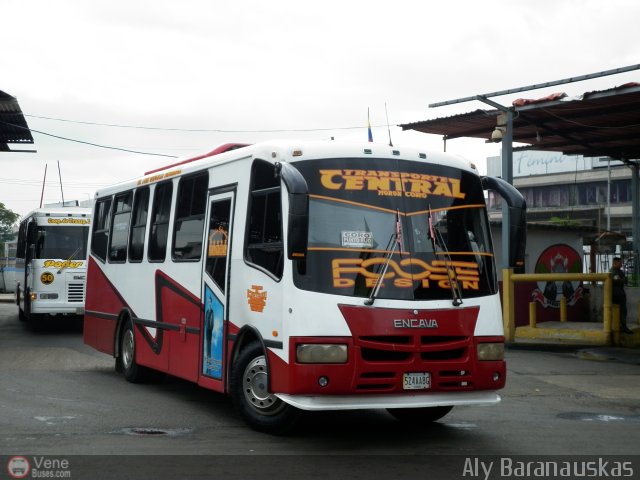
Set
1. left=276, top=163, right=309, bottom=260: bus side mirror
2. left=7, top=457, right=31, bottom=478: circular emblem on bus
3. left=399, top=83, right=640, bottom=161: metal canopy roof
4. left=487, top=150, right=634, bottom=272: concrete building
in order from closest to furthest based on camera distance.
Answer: left=7, top=457, right=31, bottom=478: circular emblem on bus
left=276, top=163, right=309, bottom=260: bus side mirror
left=399, top=83, right=640, bottom=161: metal canopy roof
left=487, top=150, right=634, bottom=272: concrete building

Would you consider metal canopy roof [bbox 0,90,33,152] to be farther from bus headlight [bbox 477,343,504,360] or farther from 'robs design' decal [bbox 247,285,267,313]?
bus headlight [bbox 477,343,504,360]

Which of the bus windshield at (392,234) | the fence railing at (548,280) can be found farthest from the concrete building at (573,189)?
the bus windshield at (392,234)

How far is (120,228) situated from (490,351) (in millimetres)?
6857

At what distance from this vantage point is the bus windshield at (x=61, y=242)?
70.7 ft

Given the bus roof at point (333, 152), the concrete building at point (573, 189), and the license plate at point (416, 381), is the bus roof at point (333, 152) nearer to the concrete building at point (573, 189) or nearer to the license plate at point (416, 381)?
the license plate at point (416, 381)

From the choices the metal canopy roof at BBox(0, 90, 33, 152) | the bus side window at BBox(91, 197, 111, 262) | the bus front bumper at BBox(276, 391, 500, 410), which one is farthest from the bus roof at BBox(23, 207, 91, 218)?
the bus front bumper at BBox(276, 391, 500, 410)

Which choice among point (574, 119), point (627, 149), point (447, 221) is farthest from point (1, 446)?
point (627, 149)

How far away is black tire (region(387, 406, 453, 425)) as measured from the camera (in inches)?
379

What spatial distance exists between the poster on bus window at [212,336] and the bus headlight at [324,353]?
189 centimetres

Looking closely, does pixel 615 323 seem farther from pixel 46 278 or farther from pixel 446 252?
pixel 46 278

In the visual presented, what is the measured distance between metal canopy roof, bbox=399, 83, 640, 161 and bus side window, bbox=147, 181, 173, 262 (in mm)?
10398

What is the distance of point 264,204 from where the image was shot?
909cm

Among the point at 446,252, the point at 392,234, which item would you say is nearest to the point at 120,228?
the point at 392,234

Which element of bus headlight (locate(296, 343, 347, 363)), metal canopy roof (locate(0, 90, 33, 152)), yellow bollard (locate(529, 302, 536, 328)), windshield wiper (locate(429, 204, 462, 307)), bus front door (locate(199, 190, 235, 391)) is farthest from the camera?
metal canopy roof (locate(0, 90, 33, 152))
